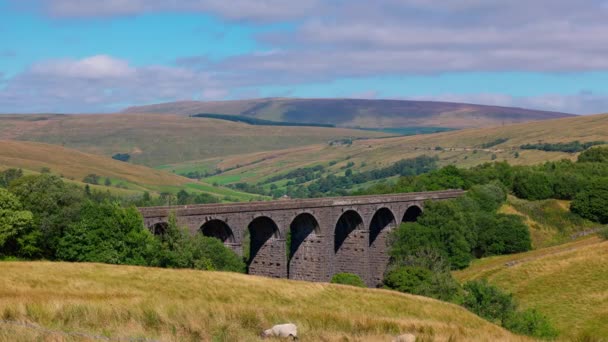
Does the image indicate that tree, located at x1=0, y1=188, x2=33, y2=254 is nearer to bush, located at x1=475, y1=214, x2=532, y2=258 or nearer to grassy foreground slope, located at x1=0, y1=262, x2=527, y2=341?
grassy foreground slope, located at x1=0, y1=262, x2=527, y2=341

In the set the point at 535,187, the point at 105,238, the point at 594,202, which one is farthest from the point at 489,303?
the point at 535,187

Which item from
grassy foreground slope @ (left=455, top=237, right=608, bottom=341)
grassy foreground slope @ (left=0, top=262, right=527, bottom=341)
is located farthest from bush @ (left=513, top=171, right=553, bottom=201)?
grassy foreground slope @ (left=0, top=262, right=527, bottom=341)

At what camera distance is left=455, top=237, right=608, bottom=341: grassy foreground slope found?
56250mm

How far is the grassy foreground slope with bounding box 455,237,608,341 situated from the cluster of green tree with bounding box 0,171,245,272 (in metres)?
28.8

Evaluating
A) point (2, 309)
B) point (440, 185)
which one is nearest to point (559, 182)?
point (440, 185)

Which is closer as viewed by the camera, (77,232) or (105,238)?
(77,232)

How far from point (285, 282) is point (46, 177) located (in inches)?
1091

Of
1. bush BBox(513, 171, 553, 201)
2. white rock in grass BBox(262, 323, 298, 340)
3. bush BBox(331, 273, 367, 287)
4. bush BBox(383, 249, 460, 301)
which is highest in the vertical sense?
white rock in grass BBox(262, 323, 298, 340)

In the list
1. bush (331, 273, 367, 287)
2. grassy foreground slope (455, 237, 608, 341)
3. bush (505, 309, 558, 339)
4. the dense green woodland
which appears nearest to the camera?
bush (505, 309, 558, 339)

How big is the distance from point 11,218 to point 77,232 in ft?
15.8

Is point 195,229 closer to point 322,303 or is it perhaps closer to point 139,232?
point 139,232

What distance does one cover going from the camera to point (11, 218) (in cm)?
5431

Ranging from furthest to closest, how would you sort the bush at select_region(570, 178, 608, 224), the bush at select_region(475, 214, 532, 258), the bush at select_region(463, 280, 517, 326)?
1. the bush at select_region(570, 178, 608, 224)
2. the bush at select_region(475, 214, 532, 258)
3. the bush at select_region(463, 280, 517, 326)

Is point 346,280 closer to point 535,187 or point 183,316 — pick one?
point 183,316
